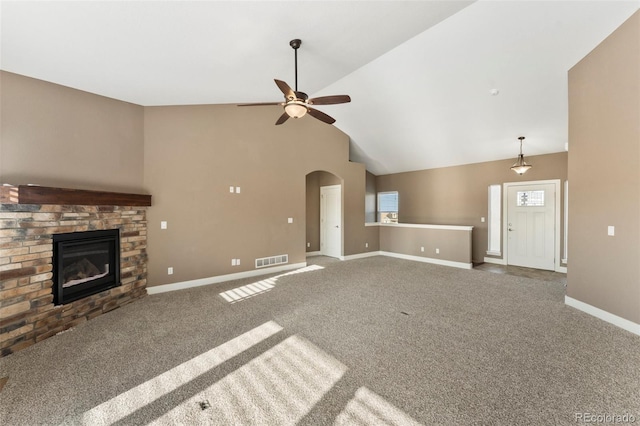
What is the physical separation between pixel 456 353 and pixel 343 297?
1.93 meters

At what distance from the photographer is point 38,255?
2924 millimetres

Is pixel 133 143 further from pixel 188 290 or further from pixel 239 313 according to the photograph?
pixel 239 313

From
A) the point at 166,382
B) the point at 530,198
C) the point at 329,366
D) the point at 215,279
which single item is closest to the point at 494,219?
the point at 530,198

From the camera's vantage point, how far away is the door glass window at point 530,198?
20.7ft

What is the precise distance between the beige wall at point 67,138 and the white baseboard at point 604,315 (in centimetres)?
661

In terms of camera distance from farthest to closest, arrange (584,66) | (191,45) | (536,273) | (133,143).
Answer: (536,273) < (133,143) < (584,66) < (191,45)

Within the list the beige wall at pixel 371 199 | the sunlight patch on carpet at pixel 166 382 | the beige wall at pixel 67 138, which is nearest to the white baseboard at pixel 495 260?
the beige wall at pixel 371 199

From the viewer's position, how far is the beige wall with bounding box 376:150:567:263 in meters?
6.27

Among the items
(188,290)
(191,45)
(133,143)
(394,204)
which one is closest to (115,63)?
(191,45)

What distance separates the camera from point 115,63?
2963 mm

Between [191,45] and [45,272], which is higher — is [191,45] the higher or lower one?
the higher one

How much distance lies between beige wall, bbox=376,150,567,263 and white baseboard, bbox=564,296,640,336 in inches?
133

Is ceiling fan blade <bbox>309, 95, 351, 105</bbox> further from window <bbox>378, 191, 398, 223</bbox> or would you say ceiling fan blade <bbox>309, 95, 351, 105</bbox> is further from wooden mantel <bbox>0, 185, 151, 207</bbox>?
window <bbox>378, 191, 398, 223</bbox>

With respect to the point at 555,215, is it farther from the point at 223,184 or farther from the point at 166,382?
the point at 166,382
